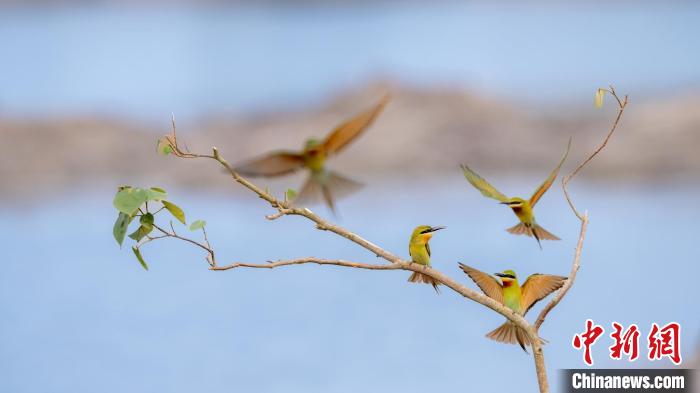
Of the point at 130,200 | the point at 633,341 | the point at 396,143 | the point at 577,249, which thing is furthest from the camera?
A: the point at 396,143

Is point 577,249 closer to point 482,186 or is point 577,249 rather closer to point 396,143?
point 482,186

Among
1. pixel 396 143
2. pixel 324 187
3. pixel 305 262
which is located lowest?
pixel 305 262

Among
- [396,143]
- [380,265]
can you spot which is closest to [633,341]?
[380,265]

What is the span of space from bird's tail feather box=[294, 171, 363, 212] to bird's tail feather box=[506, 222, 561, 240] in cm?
17

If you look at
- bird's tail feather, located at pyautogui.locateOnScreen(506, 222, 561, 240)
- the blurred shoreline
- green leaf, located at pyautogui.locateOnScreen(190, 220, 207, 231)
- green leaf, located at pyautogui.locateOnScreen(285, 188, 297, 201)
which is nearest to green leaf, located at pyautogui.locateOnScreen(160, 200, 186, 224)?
green leaf, located at pyautogui.locateOnScreen(190, 220, 207, 231)

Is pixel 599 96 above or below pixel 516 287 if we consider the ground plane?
above

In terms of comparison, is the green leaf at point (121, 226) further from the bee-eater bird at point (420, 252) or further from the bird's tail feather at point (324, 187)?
the bee-eater bird at point (420, 252)

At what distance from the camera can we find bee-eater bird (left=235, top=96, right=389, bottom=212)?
866 mm

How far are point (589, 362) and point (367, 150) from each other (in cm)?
475

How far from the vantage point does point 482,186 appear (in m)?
0.92

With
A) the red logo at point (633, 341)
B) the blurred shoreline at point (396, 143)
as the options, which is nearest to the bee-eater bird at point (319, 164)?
the red logo at point (633, 341)

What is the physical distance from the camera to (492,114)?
19.5ft

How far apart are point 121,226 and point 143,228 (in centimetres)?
4

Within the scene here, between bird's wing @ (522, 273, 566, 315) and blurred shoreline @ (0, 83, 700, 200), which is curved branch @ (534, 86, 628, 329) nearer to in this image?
bird's wing @ (522, 273, 566, 315)
